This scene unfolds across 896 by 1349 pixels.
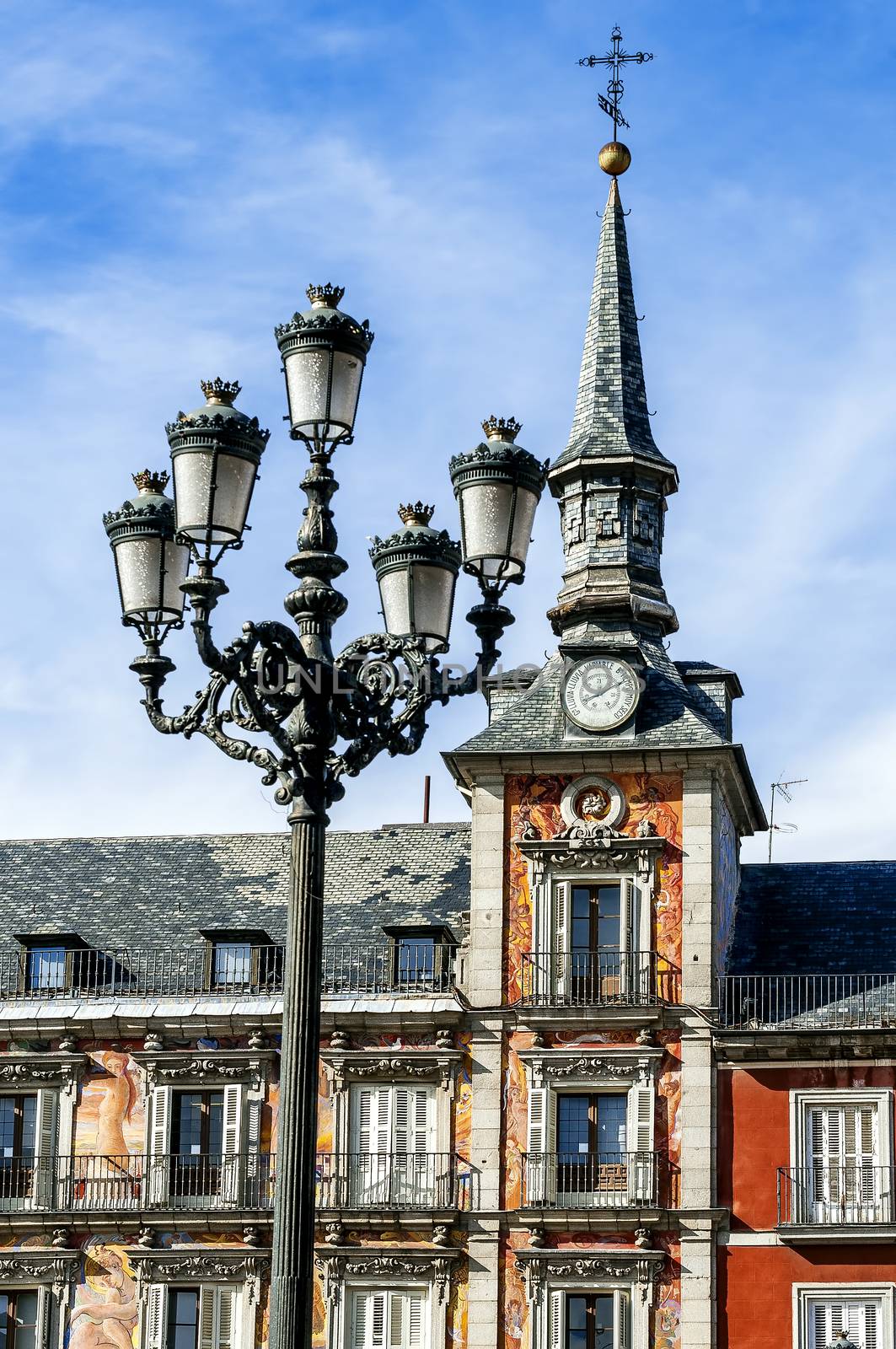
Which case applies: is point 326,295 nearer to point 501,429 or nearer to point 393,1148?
point 501,429

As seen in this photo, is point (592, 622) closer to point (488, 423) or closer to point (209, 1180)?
point (209, 1180)

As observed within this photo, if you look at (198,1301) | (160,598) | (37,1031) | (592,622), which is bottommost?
(198,1301)

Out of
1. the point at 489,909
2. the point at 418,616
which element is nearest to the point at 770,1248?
the point at 489,909

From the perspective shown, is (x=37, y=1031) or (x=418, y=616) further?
(x=37, y=1031)

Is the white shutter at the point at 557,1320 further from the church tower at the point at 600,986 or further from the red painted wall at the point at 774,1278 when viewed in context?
the red painted wall at the point at 774,1278

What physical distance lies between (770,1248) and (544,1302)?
4.14 meters

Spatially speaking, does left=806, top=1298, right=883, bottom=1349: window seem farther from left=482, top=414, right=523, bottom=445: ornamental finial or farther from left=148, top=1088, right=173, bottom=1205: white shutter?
left=482, top=414, right=523, bottom=445: ornamental finial

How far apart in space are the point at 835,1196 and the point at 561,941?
6755mm

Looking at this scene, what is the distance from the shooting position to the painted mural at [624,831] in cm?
4794

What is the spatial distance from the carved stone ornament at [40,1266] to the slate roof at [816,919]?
1356cm

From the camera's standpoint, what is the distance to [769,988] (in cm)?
4834

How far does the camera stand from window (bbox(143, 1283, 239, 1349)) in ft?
155

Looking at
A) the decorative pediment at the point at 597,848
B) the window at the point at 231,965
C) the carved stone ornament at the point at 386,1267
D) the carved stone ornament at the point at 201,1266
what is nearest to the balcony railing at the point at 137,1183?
the carved stone ornament at the point at 201,1266

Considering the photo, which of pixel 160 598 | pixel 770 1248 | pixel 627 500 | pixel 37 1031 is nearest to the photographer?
pixel 160 598
